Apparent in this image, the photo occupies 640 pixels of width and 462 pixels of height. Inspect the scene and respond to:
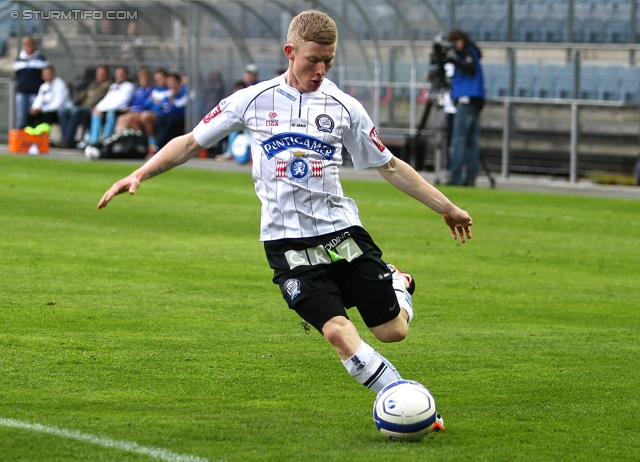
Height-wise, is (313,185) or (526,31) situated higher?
(526,31)

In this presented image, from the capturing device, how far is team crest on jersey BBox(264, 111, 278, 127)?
5.12 metres

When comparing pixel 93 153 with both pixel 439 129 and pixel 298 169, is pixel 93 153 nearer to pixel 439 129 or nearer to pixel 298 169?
pixel 439 129

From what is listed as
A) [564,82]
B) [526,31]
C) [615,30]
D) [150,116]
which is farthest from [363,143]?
[150,116]

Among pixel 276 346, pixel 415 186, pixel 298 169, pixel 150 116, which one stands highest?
pixel 298 169

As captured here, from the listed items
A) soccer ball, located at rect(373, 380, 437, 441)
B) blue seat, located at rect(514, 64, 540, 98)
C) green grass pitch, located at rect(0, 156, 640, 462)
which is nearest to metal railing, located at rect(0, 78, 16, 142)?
blue seat, located at rect(514, 64, 540, 98)

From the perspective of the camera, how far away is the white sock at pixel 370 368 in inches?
189

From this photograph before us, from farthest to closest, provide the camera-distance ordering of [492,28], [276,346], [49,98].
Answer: [49,98] → [492,28] → [276,346]

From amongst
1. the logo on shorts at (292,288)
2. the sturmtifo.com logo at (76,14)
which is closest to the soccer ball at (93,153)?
the sturmtifo.com logo at (76,14)

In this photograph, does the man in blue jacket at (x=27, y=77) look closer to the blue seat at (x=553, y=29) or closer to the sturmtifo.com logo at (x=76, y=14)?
the sturmtifo.com logo at (x=76, y=14)

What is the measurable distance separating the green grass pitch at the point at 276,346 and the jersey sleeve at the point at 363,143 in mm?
1179

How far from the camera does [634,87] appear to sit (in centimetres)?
1989

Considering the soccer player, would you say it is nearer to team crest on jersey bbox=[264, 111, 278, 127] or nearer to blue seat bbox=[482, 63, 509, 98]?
team crest on jersey bbox=[264, 111, 278, 127]

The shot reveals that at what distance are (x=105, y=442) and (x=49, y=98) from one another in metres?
21.5

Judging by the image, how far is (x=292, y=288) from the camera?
4.90 m
